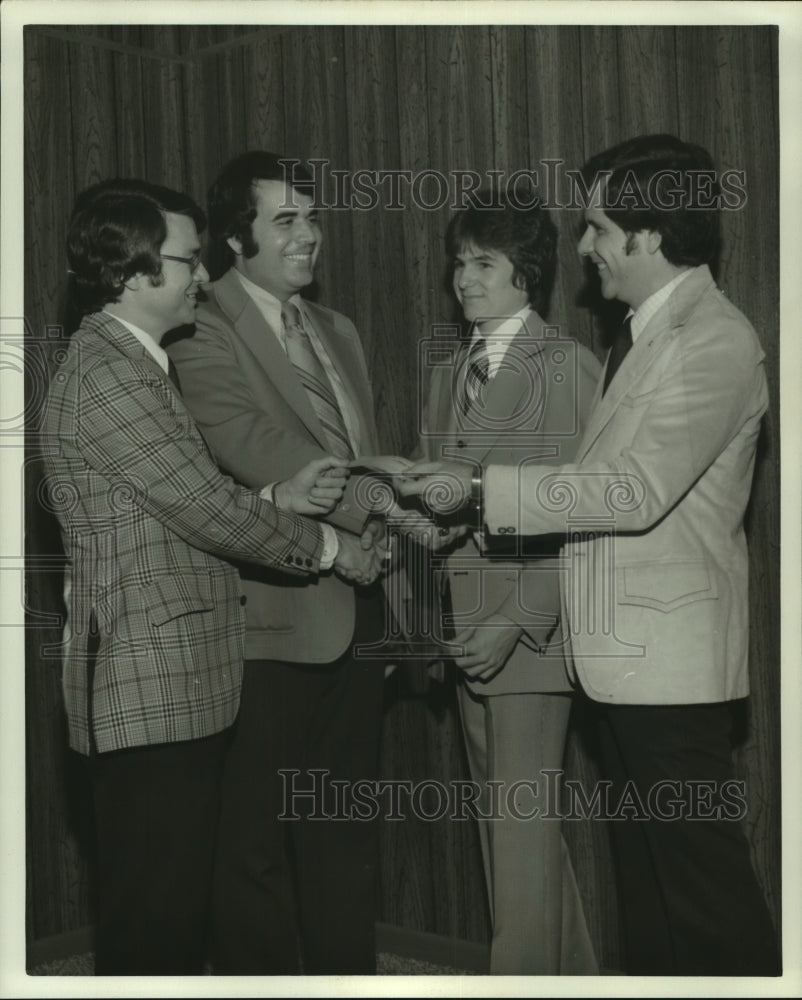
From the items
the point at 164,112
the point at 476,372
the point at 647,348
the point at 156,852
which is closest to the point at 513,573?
the point at 476,372

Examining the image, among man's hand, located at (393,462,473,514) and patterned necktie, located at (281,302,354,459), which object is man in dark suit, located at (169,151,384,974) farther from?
man's hand, located at (393,462,473,514)

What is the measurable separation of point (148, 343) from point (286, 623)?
61cm

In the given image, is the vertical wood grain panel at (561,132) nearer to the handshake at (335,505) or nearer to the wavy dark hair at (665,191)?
the wavy dark hair at (665,191)

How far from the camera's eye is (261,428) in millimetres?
2480

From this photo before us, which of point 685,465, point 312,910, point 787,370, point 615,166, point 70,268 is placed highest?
point 615,166

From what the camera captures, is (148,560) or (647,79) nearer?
(148,560)

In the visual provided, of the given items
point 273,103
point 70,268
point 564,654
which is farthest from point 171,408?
point 564,654

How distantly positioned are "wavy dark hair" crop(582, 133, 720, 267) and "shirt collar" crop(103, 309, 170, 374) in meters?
0.92

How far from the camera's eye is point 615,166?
8.29ft

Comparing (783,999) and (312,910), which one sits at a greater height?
(312,910)

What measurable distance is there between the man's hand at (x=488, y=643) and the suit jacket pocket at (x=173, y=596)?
0.52 meters

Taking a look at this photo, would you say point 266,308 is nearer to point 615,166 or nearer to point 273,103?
point 273,103

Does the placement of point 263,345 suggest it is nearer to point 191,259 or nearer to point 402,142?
point 191,259

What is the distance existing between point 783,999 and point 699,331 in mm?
1370
